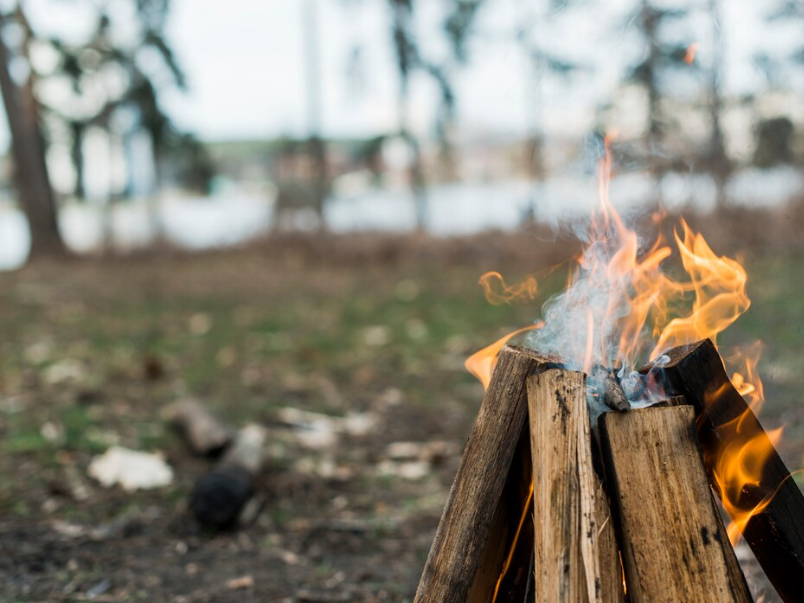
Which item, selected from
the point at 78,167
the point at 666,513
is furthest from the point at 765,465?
the point at 78,167

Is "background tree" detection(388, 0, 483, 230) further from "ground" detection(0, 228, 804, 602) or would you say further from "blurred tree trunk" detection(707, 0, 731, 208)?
"blurred tree trunk" detection(707, 0, 731, 208)

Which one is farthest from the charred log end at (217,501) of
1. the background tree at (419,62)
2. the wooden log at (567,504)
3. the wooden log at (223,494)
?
the background tree at (419,62)

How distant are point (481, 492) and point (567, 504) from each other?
0.23 meters

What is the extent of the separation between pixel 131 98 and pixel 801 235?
1366cm

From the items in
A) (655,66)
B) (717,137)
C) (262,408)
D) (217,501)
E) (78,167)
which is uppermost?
(655,66)

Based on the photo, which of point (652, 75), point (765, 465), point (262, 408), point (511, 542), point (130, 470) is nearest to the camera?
point (765, 465)

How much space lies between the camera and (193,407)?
15.1ft

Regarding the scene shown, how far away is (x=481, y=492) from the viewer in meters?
1.82

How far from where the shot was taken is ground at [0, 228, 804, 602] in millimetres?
3035

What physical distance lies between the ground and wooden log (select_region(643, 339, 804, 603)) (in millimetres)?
1181

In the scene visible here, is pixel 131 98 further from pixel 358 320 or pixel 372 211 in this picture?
pixel 358 320

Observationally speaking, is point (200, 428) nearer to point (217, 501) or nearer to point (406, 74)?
point (217, 501)

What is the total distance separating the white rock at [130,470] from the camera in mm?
3873

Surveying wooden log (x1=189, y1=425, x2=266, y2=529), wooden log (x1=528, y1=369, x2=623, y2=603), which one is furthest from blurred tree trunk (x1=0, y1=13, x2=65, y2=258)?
wooden log (x1=528, y1=369, x2=623, y2=603)
